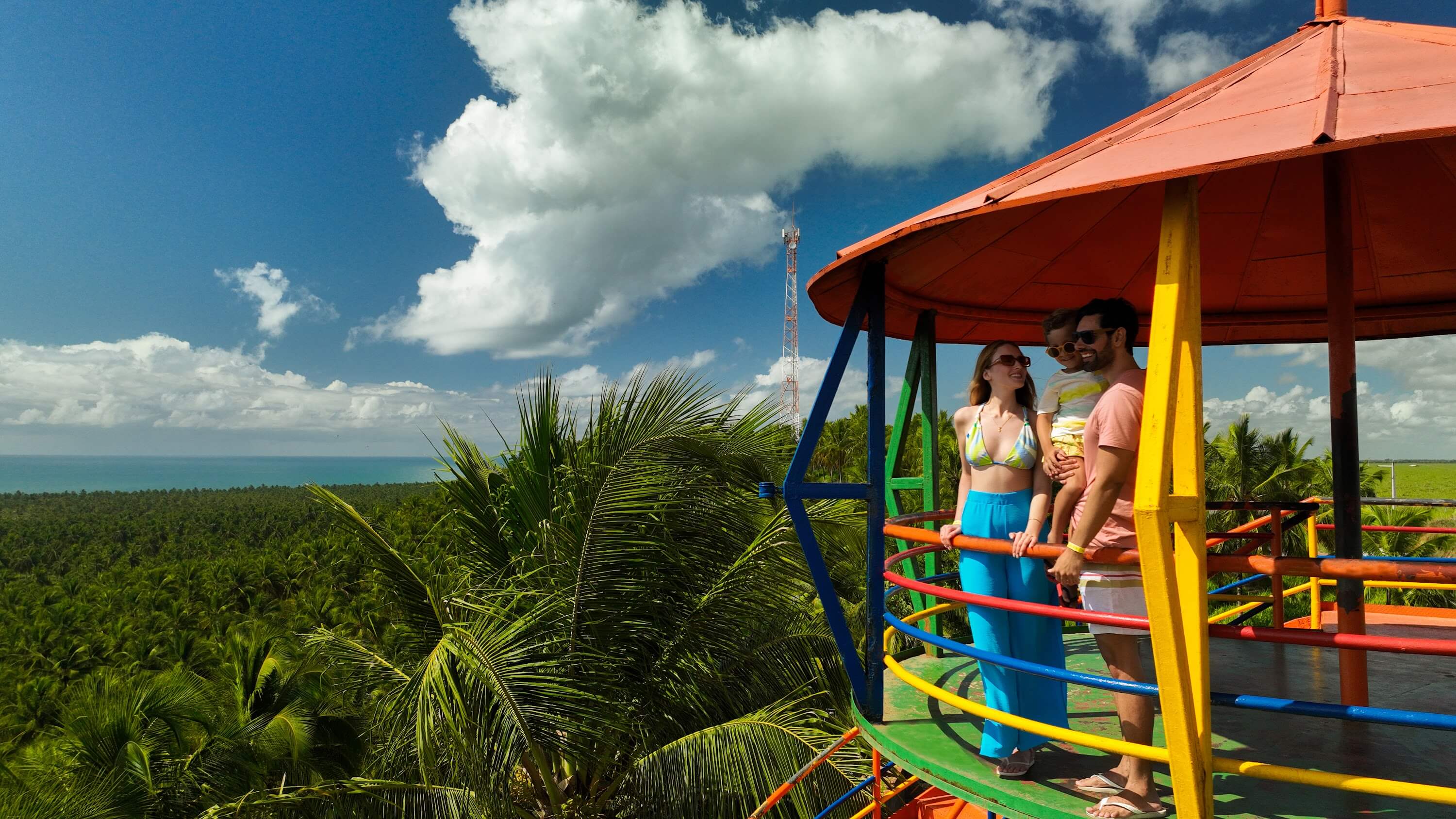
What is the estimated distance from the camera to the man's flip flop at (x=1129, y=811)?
2.90 m

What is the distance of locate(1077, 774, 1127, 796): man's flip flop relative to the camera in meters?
3.07

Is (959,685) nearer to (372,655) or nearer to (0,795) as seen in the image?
(372,655)

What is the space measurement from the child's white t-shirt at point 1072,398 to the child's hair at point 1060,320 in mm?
175

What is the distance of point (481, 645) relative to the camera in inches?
238

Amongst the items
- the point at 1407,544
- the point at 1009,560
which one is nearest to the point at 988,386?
the point at 1009,560

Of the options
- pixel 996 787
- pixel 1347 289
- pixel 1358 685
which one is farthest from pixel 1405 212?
pixel 996 787

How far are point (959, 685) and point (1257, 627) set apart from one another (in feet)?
7.47

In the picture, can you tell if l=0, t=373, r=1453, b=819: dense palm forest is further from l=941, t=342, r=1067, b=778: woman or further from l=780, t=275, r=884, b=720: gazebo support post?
l=941, t=342, r=1067, b=778: woman

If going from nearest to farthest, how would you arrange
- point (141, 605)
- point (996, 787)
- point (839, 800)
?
point (996, 787) < point (839, 800) < point (141, 605)

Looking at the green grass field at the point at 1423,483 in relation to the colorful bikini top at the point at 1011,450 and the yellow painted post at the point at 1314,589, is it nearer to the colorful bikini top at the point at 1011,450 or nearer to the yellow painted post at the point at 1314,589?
the yellow painted post at the point at 1314,589

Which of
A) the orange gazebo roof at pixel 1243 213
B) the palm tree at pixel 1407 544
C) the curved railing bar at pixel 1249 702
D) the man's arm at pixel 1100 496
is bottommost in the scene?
the palm tree at pixel 1407 544

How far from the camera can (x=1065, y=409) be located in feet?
10.9

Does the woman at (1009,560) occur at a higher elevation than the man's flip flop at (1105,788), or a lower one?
higher

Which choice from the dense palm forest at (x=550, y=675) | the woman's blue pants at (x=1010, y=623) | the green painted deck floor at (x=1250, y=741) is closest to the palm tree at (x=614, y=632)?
the dense palm forest at (x=550, y=675)
